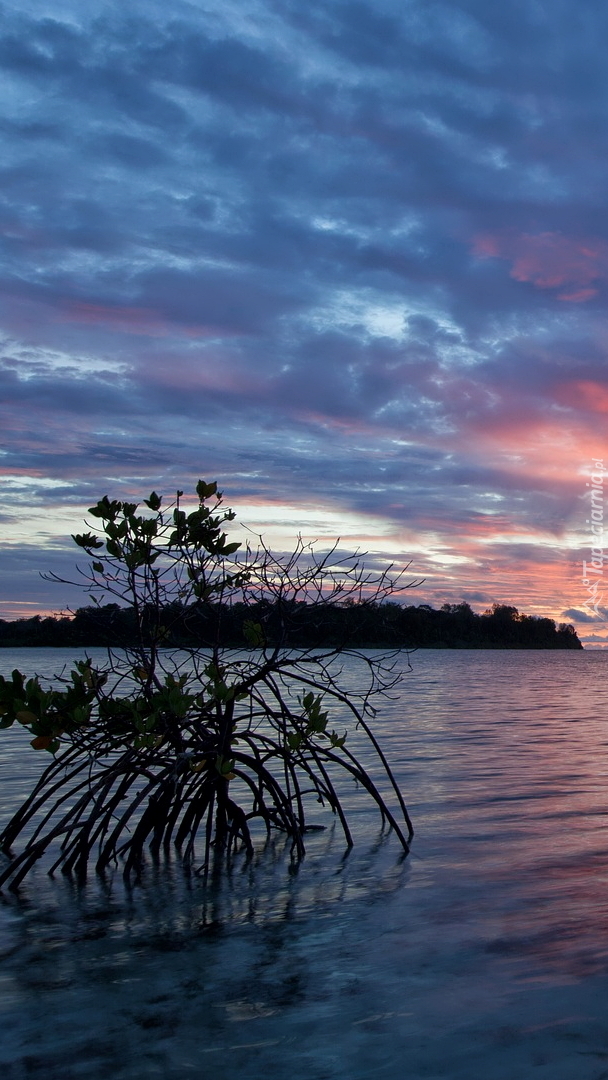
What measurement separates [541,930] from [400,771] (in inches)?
319

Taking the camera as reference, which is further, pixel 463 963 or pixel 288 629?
pixel 288 629

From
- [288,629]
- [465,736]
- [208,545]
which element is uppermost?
[208,545]

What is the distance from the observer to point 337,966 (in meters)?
5.71

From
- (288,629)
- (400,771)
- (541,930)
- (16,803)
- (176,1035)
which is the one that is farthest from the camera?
(400,771)

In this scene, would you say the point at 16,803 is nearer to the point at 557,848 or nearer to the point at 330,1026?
the point at 557,848

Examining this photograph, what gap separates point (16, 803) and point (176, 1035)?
7.92 metres

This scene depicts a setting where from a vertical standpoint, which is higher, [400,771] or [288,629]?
[288,629]

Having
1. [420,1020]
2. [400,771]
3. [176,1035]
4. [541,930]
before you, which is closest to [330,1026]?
[420,1020]

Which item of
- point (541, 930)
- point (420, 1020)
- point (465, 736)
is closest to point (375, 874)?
point (541, 930)

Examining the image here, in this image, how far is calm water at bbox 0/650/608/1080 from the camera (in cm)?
450

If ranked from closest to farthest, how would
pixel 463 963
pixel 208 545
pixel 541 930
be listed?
pixel 463 963 < pixel 541 930 < pixel 208 545

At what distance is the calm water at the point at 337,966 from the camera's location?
4504 millimetres

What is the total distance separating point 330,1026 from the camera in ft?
15.9

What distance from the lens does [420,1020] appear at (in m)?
4.89
